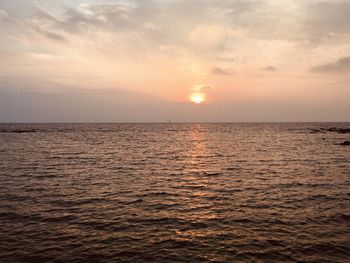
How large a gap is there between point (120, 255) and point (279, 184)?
55.5 ft

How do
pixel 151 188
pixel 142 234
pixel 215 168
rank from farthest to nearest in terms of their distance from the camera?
pixel 215 168
pixel 151 188
pixel 142 234

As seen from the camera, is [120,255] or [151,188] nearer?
[120,255]

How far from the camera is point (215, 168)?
116 ft

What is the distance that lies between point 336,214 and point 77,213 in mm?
13806

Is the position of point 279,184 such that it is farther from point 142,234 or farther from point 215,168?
point 142,234

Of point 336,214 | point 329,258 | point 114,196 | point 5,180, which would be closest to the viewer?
point 329,258

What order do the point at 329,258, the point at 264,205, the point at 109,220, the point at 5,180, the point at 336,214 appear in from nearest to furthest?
the point at 329,258 → the point at 109,220 → the point at 336,214 → the point at 264,205 → the point at 5,180

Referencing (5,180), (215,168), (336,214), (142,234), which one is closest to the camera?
(142,234)

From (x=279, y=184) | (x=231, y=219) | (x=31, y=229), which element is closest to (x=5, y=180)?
(x=31, y=229)

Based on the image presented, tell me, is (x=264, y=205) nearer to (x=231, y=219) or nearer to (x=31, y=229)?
(x=231, y=219)

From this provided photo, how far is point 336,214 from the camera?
1725 cm

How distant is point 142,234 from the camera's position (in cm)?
1425

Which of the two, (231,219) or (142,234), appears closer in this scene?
(142,234)

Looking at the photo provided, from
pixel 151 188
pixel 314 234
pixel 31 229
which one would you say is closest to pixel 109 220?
pixel 31 229
